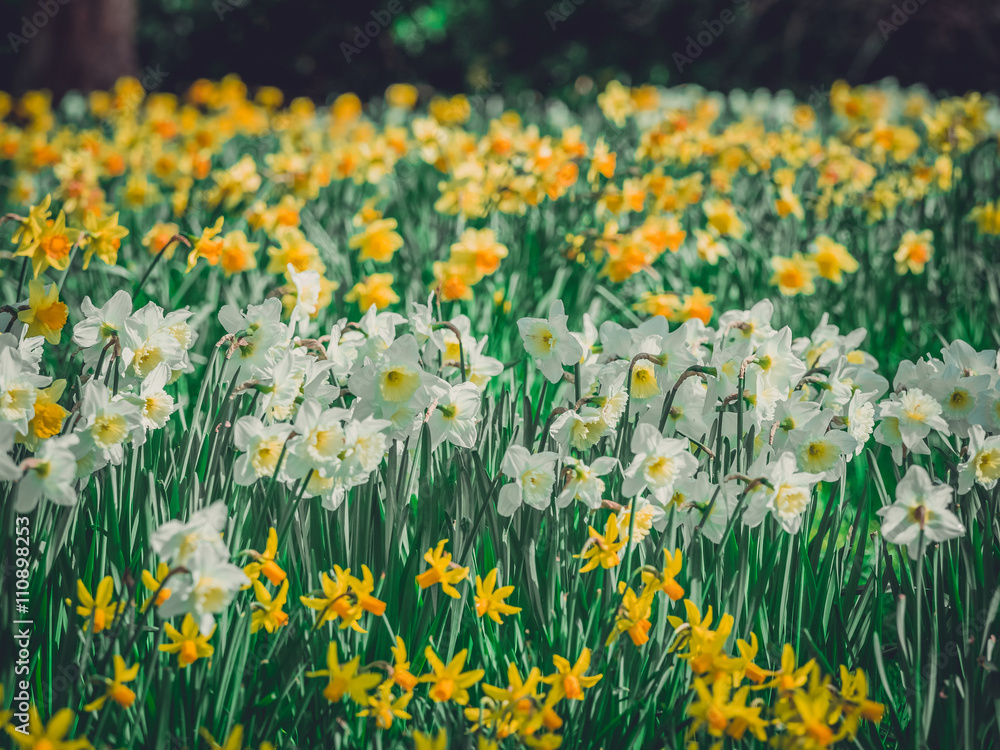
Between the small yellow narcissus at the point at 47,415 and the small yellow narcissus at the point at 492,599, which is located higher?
the small yellow narcissus at the point at 47,415

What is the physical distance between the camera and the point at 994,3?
10398 mm

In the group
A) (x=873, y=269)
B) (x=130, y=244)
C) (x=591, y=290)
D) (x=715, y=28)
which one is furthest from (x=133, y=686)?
(x=715, y=28)

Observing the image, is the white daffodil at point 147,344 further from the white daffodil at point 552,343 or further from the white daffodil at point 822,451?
the white daffodil at point 822,451

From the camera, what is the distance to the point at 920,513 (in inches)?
48.4

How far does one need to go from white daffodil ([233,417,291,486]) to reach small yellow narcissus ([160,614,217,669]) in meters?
0.22

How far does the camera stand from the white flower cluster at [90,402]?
112cm

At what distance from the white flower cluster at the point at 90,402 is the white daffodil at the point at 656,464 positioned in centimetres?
80

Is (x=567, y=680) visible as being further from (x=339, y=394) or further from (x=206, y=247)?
(x=206, y=247)

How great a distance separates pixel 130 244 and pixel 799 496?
9.80 feet

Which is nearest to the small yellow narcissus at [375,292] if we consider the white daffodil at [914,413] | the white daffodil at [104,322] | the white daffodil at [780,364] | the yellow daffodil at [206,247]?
the yellow daffodil at [206,247]

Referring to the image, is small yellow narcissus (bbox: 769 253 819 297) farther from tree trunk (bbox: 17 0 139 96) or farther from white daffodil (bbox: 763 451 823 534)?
tree trunk (bbox: 17 0 139 96)

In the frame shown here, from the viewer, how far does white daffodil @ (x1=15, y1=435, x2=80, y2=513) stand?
111 cm

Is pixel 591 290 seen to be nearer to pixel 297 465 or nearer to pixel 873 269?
pixel 873 269

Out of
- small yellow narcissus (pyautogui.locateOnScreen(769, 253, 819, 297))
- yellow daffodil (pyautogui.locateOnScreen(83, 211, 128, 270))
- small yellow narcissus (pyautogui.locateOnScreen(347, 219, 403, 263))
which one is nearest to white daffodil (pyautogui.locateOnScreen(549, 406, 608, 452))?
yellow daffodil (pyautogui.locateOnScreen(83, 211, 128, 270))
